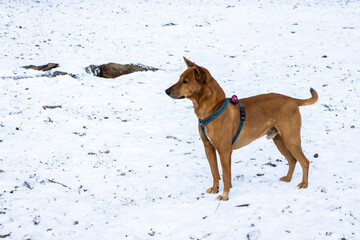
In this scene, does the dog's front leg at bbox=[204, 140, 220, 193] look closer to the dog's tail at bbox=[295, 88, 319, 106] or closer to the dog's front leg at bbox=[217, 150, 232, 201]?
the dog's front leg at bbox=[217, 150, 232, 201]

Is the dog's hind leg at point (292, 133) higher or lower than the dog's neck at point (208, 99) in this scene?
lower

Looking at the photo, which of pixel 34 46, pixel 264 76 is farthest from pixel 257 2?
pixel 34 46

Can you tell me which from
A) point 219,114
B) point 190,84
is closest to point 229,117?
point 219,114

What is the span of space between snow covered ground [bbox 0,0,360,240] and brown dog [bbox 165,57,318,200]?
90 cm

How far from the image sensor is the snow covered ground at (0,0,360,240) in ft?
19.5

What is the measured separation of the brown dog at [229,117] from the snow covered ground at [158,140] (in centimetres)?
90

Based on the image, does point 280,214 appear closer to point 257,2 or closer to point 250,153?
point 250,153

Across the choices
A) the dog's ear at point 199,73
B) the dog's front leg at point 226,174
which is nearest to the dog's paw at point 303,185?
the dog's front leg at point 226,174

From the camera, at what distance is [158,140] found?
1041 cm

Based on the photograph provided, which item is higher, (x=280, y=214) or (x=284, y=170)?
(x=280, y=214)

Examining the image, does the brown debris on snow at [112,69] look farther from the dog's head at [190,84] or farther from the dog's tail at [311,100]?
the dog's tail at [311,100]

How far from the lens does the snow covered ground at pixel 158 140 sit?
19.5 ft

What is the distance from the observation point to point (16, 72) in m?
16.3

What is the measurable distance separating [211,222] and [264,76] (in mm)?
12946
